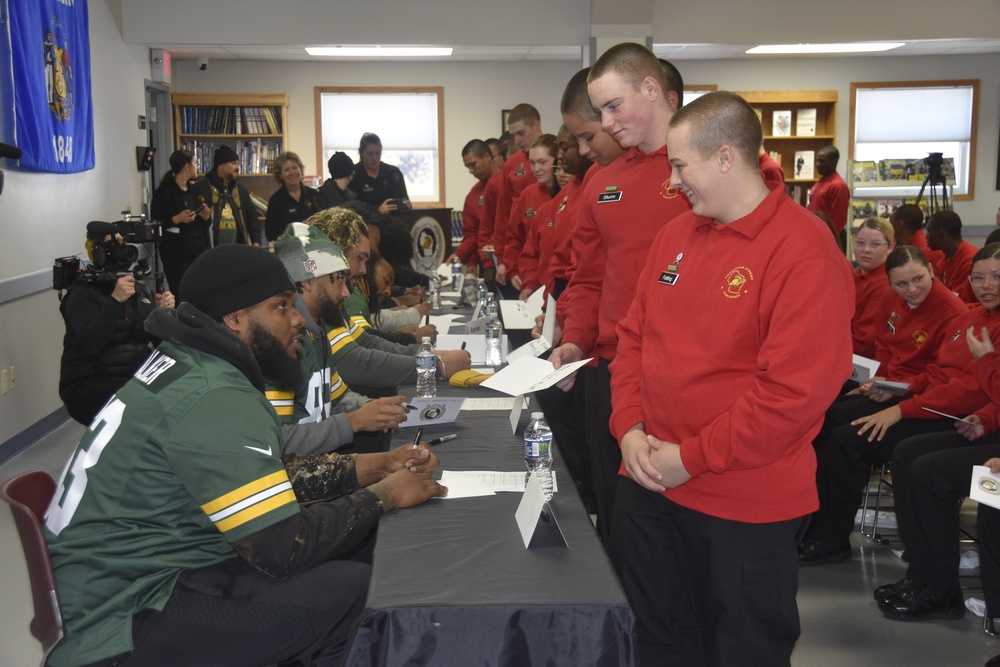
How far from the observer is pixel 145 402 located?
1.66m

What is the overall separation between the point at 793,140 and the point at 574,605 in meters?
10.4

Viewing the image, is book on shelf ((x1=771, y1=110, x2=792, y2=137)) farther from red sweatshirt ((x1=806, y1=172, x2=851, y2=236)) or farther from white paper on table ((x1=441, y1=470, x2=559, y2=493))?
white paper on table ((x1=441, y1=470, x2=559, y2=493))

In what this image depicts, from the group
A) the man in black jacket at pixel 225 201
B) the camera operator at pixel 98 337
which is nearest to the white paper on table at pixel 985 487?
the camera operator at pixel 98 337

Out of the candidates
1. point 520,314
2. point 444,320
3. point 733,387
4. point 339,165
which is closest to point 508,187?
point 339,165

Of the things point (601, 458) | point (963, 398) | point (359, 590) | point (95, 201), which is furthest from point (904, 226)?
point (95, 201)

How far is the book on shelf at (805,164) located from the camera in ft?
35.4

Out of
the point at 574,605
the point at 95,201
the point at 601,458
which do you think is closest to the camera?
the point at 574,605

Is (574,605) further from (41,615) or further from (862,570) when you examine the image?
(862,570)

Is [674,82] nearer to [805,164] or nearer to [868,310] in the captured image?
[868,310]

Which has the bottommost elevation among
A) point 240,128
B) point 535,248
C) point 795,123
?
point 535,248

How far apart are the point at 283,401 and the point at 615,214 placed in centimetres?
107

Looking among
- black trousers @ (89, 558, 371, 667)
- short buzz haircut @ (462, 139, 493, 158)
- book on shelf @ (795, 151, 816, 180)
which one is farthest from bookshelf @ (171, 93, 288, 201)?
black trousers @ (89, 558, 371, 667)

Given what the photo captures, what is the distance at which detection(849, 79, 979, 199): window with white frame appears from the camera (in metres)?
11.0

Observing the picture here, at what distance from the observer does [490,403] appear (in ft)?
9.45
